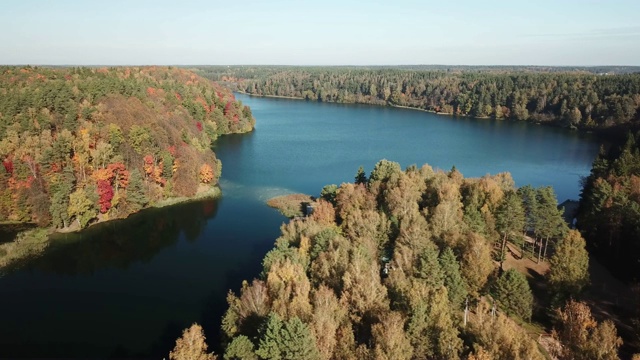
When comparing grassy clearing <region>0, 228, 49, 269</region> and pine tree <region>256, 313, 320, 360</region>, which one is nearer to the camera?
pine tree <region>256, 313, 320, 360</region>

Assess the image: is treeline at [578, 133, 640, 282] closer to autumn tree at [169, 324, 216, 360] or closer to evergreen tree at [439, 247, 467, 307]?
evergreen tree at [439, 247, 467, 307]

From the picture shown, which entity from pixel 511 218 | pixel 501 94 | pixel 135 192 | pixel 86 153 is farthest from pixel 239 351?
pixel 501 94

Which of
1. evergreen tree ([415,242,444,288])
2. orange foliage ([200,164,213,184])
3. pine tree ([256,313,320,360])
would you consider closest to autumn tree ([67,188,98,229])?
orange foliage ([200,164,213,184])

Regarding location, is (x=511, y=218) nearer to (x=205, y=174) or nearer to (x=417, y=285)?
(x=417, y=285)

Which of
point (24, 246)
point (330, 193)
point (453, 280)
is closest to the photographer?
point (453, 280)

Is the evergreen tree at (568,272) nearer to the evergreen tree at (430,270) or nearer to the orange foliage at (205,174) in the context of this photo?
the evergreen tree at (430,270)

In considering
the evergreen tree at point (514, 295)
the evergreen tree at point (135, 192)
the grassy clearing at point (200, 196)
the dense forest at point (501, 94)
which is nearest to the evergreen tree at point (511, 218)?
the evergreen tree at point (514, 295)
